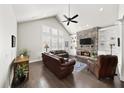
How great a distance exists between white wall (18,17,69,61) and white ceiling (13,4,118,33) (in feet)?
0.49

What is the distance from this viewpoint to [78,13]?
3811 millimetres

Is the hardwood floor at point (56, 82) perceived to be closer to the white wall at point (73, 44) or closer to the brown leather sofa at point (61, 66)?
the brown leather sofa at point (61, 66)

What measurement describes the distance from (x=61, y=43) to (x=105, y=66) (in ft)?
5.94

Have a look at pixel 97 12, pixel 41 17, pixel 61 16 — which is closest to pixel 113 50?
pixel 97 12

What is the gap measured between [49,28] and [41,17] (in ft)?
1.14

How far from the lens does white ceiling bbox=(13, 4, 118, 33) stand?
3064mm

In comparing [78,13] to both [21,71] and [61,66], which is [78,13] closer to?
[61,66]

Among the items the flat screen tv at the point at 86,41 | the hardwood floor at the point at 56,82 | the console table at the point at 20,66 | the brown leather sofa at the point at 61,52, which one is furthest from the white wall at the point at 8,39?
the flat screen tv at the point at 86,41

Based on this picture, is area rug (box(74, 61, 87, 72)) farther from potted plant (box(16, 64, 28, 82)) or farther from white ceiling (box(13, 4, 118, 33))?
potted plant (box(16, 64, 28, 82))

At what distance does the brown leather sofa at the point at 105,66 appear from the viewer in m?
4.21

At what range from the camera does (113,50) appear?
14.3 ft

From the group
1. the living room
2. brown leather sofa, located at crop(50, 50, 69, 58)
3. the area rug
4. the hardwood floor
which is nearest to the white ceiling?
the living room

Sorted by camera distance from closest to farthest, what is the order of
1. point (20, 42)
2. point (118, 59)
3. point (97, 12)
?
point (20, 42) → point (97, 12) → point (118, 59)

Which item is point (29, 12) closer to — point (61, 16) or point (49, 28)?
point (49, 28)
